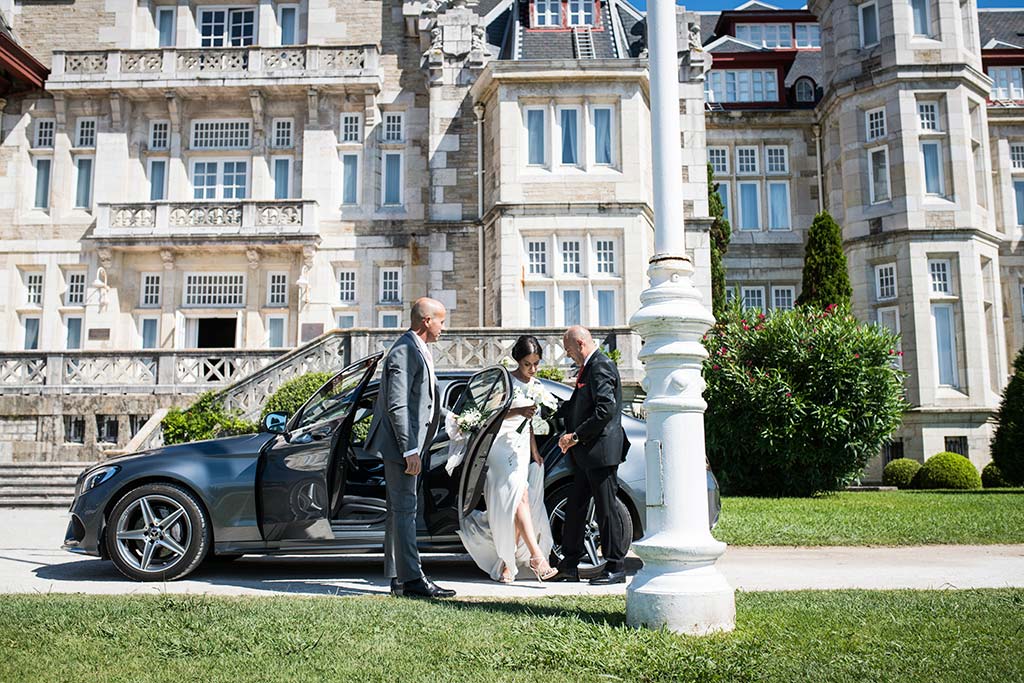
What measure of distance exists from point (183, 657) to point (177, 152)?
74.5 ft

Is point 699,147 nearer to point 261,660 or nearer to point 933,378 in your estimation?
point 933,378

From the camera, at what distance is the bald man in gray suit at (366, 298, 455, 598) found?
6391mm

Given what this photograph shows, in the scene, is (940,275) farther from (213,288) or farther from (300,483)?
(300,483)

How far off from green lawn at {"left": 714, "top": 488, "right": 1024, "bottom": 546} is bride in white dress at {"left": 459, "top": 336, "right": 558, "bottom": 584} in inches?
135

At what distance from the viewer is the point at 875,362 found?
57.6ft

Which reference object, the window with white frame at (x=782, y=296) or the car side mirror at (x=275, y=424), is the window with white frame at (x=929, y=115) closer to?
the window with white frame at (x=782, y=296)

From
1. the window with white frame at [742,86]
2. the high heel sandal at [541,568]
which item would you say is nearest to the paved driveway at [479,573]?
the high heel sandal at [541,568]

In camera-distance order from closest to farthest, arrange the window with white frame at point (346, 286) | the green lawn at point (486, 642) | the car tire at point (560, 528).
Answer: the green lawn at point (486, 642) → the car tire at point (560, 528) → the window with white frame at point (346, 286)

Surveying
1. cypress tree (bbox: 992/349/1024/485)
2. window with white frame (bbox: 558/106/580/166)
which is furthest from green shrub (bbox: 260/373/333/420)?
cypress tree (bbox: 992/349/1024/485)

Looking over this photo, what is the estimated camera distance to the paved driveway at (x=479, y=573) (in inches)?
273

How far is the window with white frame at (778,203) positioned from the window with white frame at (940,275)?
576cm

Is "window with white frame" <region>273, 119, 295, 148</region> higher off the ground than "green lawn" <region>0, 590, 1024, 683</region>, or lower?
higher

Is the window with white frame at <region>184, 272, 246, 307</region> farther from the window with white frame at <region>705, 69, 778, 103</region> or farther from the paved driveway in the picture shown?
the window with white frame at <region>705, 69, 778, 103</region>

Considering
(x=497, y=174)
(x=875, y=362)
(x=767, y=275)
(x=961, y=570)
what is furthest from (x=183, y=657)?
(x=767, y=275)
